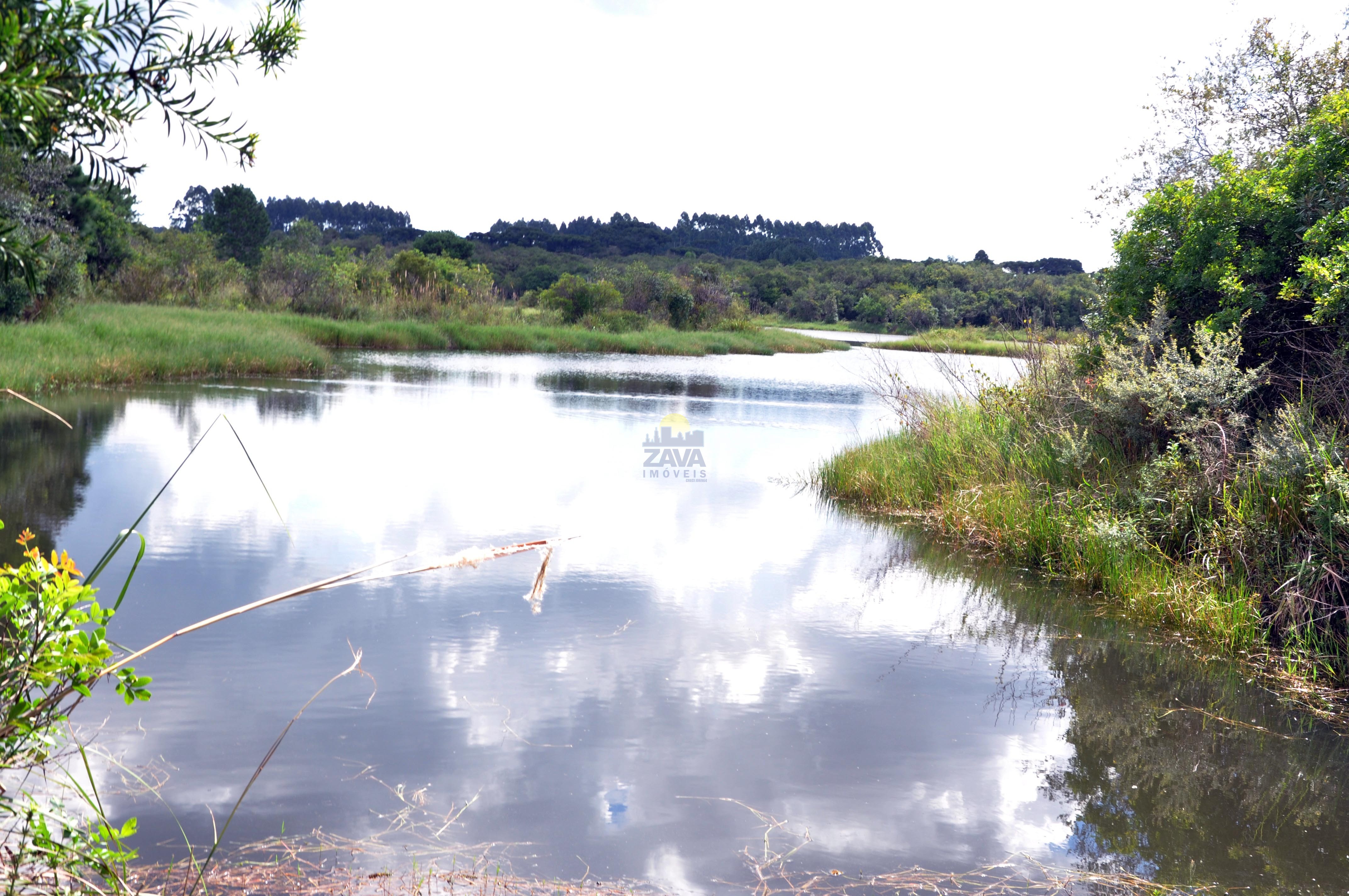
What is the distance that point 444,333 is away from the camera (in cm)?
2559

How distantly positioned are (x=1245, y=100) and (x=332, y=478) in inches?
475

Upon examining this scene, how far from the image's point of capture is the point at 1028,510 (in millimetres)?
6594

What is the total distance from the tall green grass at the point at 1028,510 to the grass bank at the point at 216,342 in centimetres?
971

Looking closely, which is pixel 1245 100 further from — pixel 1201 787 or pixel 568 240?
pixel 568 240

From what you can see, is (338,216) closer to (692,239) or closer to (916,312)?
(692,239)

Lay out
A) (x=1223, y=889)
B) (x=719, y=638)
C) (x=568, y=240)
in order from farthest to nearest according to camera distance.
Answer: (x=568, y=240)
(x=719, y=638)
(x=1223, y=889)

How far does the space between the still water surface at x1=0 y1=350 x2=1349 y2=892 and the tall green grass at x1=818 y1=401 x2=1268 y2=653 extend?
29cm

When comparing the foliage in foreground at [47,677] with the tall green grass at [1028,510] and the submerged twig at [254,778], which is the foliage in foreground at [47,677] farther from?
the tall green grass at [1028,510]

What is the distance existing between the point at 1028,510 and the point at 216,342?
1516 cm

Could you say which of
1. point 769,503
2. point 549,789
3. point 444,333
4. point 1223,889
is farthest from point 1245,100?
point 444,333

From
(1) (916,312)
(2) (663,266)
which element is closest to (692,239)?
(2) (663,266)

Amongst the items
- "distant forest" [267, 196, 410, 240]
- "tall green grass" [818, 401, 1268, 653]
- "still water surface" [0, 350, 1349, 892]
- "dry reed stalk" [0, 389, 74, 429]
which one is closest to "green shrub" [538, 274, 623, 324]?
"tall green grass" [818, 401, 1268, 653]

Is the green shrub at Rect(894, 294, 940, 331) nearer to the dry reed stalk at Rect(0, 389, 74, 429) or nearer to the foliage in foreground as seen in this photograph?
the dry reed stalk at Rect(0, 389, 74, 429)

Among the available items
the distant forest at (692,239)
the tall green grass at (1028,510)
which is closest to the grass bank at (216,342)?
the tall green grass at (1028,510)
